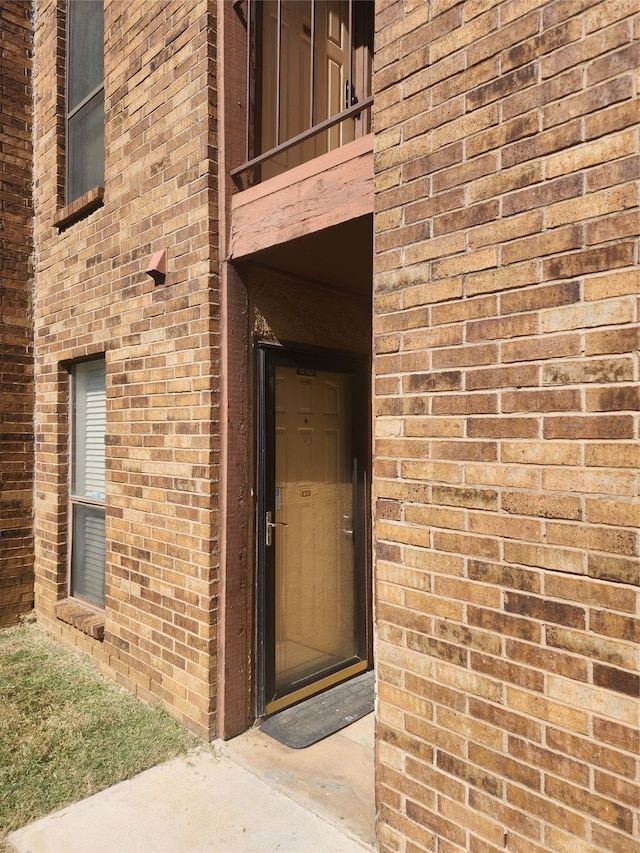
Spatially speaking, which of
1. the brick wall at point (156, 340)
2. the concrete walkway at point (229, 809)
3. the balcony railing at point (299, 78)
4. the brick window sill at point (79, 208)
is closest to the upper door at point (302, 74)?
the balcony railing at point (299, 78)

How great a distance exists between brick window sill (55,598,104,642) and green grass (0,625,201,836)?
11.0 inches

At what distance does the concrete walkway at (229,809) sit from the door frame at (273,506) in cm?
50

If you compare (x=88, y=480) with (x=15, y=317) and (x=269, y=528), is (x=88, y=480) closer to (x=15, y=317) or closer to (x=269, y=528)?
(x=15, y=317)

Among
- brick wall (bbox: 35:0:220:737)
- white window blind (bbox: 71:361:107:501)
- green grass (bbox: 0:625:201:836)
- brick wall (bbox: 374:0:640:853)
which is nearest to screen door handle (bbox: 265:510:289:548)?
brick wall (bbox: 35:0:220:737)

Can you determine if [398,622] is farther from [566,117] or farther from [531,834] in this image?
[566,117]

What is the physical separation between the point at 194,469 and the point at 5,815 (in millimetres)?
1853

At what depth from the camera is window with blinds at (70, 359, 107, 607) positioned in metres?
4.62

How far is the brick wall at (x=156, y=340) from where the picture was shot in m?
3.37

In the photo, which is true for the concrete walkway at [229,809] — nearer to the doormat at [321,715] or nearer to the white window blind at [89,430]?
the doormat at [321,715]

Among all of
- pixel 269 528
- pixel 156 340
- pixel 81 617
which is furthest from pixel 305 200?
pixel 81 617

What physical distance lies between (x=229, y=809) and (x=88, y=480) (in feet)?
9.33

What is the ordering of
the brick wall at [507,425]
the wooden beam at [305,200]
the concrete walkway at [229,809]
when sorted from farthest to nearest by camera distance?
the wooden beam at [305,200] → the concrete walkway at [229,809] → the brick wall at [507,425]

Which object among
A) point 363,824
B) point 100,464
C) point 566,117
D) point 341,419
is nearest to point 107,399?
point 100,464

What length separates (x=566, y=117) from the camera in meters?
1.86
